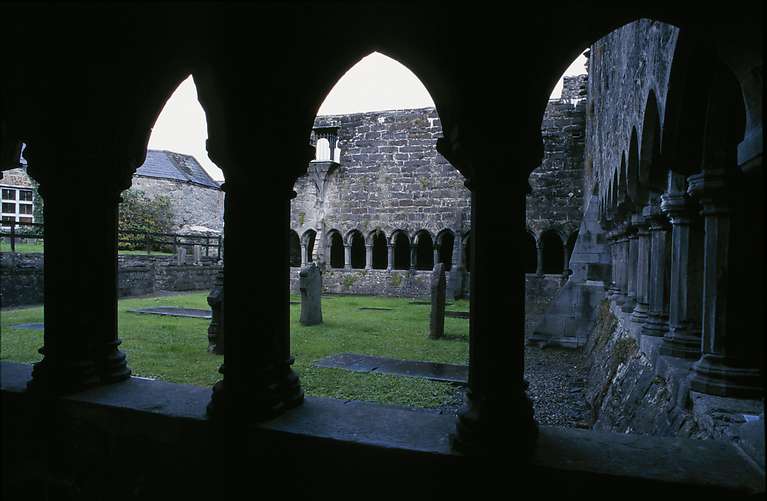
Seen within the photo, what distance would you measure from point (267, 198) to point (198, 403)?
1.01 m

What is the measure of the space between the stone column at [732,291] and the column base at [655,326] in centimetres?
156

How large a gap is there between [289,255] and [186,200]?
2340 cm

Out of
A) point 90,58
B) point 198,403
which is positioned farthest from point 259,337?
point 90,58

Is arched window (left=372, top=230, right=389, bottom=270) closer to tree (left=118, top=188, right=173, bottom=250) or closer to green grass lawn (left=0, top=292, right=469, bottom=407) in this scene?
green grass lawn (left=0, top=292, right=469, bottom=407)

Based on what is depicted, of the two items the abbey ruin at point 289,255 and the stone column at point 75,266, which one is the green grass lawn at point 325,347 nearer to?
the stone column at point 75,266

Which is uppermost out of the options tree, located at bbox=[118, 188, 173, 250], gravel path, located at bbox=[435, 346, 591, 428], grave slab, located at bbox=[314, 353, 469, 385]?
tree, located at bbox=[118, 188, 173, 250]

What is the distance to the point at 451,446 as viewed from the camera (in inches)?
76.2

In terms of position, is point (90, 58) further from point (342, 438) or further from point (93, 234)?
point (342, 438)

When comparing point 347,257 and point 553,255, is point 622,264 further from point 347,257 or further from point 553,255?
point 347,257

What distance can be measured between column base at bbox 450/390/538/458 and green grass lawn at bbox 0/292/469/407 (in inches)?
94.6

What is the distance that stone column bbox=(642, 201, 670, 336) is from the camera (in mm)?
4145

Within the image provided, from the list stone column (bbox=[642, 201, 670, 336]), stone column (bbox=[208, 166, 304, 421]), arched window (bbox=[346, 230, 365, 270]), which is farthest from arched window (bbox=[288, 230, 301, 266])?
stone column (bbox=[208, 166, 304, 421])

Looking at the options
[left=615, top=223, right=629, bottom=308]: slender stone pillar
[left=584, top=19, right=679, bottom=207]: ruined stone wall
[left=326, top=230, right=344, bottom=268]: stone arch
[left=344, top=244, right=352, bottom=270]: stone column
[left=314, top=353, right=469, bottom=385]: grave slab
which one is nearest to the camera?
[left=584, top=19, right=679, bottom=207]: ruined stone wall

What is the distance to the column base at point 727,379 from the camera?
2488mm
